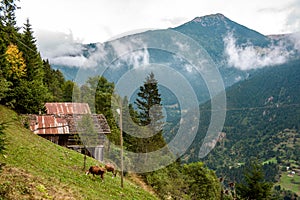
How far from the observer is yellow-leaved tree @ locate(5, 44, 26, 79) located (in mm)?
47656

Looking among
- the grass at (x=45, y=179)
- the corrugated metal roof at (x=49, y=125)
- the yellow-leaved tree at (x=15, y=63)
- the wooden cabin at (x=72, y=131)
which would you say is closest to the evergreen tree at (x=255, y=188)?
the wooden cabin at (x=72, y=131)

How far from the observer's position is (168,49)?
98.7 ft

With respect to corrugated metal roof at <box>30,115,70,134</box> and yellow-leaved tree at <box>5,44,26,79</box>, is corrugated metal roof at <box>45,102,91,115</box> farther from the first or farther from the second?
corrugated metal roof at <box>30,115,70,134</box>

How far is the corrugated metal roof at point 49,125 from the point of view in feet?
129

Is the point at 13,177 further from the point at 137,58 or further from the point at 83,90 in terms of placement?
the point at 83,90

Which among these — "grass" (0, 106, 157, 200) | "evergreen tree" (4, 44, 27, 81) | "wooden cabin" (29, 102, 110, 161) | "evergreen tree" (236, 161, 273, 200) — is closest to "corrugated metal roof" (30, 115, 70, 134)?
"wooden cabin" (29, 102, 110, 161)

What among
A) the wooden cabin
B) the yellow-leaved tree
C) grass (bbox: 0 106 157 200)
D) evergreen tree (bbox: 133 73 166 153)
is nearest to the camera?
grass (bbox: 0 106 157 200)

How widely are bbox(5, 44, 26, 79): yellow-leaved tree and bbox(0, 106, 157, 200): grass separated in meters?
24.9

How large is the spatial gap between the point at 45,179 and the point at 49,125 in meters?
25.1

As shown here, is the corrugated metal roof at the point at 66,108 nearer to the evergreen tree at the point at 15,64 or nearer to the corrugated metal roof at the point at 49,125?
the evergreen tree at the point at 15,64

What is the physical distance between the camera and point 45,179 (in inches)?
666

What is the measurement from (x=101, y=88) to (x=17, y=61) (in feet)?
94.1

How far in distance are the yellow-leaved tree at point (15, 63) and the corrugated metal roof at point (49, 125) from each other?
35.3ft

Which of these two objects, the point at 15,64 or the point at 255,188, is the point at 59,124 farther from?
the point at 255,188
